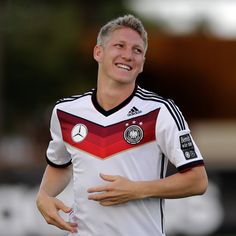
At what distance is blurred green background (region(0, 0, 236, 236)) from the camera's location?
87.5 feet

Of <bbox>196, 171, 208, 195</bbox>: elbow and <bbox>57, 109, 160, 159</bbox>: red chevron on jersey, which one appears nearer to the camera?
<bbox>196, 171, 208, 195</bbox>: elbow

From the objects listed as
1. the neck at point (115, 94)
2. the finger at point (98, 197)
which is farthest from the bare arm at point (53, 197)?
the neck at point (115, 94)

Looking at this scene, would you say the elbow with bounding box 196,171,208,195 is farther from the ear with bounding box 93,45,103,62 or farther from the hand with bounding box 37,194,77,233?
the ear with bounding box 93,45,103,62

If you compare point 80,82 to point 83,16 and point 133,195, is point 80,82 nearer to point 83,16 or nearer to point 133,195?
point 83,16

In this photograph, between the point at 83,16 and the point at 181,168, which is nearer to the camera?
the point at 181,168

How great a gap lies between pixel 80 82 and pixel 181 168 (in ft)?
74.1

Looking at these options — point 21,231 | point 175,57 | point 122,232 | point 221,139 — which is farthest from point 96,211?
point 175,57

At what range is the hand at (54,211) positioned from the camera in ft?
21.5

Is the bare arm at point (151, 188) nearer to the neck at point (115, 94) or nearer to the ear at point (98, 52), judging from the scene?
the neck at point (115, 94)

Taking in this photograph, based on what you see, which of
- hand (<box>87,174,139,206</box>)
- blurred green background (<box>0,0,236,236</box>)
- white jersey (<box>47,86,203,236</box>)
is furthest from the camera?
blurred green background (<box>0,0,236,236</box>)

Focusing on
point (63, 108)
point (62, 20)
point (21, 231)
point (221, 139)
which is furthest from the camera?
point (62, 20)

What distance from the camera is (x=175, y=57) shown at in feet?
98.2

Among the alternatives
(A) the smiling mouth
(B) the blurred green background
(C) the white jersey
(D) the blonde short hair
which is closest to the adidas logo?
(C) the white jersey

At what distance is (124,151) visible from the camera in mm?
6426
